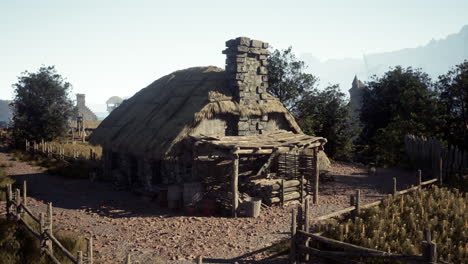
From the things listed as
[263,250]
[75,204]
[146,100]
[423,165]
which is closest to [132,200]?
[75,204]

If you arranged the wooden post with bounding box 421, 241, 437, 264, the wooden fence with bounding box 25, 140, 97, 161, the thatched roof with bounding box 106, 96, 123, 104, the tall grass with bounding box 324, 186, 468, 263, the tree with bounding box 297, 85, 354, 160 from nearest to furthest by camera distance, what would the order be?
the wooden post with bounding box 421, 241, 437, 264
the tall grass with bounding box 324, 186, 468, 263
the wooden fence with bounding box 25, 140, 97, 161
the tree with bounding box 297, 85, 354, 160
the thatched roof with bounding box 106, 96, 123, 104

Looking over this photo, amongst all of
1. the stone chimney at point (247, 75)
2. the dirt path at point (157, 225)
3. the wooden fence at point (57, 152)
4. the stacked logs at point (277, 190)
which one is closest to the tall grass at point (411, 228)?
the dirt path at point (157, 225)

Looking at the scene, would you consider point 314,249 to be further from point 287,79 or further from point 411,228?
point 287,79

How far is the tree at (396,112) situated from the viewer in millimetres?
24375

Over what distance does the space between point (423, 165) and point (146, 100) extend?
15621 mm

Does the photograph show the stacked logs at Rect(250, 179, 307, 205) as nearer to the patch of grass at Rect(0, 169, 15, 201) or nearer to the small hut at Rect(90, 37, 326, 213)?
the small hut at Rect(90, 37, 326, 213)

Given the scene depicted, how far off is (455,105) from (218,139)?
20.4m

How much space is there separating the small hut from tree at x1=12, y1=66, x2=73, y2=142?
13444 millimetres

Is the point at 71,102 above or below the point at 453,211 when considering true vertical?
above

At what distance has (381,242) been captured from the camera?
8844 millimetres

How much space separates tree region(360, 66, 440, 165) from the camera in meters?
24.4

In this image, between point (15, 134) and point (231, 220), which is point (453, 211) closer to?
point (231, 220)

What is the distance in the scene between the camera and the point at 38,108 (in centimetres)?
2953

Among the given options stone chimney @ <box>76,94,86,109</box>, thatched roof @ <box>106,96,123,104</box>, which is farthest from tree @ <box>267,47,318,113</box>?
thatched roof @ <box>106,96,123,104</box>
